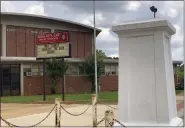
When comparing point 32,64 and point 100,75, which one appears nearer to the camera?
point 32,64

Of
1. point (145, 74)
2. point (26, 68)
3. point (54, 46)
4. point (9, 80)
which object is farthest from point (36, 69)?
point (145, 74)

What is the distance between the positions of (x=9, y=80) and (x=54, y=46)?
17.3 meters

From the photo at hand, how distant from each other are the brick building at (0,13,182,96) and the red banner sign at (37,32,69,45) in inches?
531

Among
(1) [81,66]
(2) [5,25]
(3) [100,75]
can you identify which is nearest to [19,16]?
(2) [5,25]

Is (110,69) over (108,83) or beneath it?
over

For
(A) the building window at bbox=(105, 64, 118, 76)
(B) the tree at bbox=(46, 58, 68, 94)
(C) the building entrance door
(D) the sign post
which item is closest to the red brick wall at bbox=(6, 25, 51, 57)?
(C) the building entrance door

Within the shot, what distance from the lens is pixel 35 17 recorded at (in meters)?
48.8

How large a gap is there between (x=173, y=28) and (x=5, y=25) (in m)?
44.0

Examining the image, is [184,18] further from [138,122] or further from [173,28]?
[138,122]

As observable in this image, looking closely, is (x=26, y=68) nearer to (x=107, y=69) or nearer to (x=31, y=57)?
(x=31, y=57)

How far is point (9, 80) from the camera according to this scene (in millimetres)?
43125

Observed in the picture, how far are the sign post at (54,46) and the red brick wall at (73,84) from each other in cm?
1482

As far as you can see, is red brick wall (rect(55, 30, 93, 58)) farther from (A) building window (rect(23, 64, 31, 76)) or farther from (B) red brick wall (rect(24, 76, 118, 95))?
(A) building window (rect(23, 64, 31, 76))

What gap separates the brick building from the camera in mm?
42969
